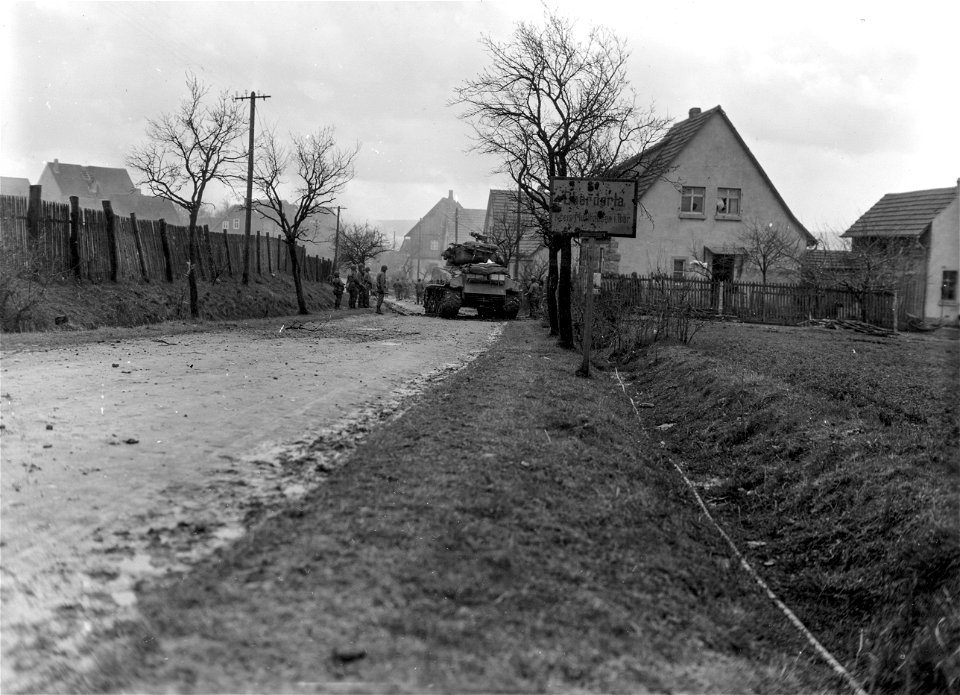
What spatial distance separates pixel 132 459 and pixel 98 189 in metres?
74.6

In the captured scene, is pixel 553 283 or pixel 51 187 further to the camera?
pixel 51 187

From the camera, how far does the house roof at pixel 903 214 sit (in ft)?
106

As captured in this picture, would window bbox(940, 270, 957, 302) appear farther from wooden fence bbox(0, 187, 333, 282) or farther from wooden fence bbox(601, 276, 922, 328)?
wooden fence bbox(0, 187, 333, 282)

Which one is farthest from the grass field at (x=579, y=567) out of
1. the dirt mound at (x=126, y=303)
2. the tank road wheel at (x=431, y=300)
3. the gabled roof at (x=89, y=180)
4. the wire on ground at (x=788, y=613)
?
the gabled roof at (x=89, y=180)

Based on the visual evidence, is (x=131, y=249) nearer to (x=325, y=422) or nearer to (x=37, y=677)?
(x=325, y=422)

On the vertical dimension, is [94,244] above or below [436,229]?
below

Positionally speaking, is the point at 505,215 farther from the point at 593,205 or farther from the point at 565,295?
the point at 593,205

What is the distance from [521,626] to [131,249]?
21.3m

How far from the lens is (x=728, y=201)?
108 ft

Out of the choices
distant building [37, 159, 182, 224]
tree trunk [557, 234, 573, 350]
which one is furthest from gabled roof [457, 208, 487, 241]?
tree trunk [557, 234, 573, 350]

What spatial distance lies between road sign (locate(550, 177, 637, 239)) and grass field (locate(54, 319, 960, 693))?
408 centimetres

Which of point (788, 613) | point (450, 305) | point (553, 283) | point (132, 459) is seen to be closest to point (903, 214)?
point (450, 305)

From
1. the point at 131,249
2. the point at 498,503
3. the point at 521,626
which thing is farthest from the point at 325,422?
the point at 131,249

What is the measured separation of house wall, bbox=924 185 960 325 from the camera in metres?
31.7
